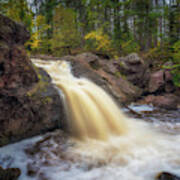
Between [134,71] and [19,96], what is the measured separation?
7495 millimetres

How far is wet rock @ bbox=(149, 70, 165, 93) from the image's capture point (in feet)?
28.0

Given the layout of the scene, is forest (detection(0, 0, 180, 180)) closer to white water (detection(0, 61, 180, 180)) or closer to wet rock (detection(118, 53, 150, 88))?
white water (detection(0, 61, 180, 180))

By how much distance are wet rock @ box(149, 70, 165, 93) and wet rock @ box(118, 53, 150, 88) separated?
0.51 meters

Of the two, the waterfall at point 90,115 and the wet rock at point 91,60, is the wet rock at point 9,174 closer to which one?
the waterfall at point 90,115

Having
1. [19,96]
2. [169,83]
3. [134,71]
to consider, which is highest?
[134,71]

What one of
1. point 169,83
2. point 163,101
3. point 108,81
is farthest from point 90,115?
point 169,83

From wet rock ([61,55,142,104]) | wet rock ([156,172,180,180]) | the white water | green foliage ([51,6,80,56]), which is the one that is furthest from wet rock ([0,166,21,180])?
green foliage ([51,6,80,56])

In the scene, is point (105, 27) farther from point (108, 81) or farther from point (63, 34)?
point (108, 81)

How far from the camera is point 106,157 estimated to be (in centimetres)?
308

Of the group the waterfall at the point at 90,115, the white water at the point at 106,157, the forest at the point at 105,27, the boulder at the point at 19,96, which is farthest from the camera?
the forest at the point at 105,27

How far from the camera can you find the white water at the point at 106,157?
2.59 m

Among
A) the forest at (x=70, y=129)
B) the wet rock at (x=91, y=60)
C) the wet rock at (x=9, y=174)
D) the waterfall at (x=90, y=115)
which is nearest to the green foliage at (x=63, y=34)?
the wet rock at (x=91, y=60)

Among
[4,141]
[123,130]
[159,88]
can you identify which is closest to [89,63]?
[159,88]

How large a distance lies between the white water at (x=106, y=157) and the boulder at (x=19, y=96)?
1.35 ft
